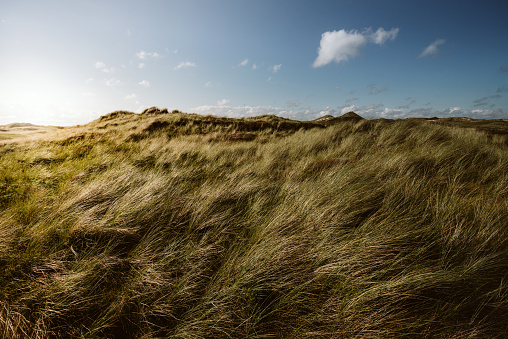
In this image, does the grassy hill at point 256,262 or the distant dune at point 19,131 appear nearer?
the grassy hill at point 256,262

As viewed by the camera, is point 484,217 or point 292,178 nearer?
point 484,217

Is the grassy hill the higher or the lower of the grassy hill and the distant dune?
the lower

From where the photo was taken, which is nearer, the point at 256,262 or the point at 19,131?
the point at 256,262

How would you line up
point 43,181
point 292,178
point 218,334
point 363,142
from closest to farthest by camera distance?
point 218,334
point 43,181
point 292,178
point 363,142

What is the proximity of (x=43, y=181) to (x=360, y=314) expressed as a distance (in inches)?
161

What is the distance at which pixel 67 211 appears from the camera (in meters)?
→ 1.92

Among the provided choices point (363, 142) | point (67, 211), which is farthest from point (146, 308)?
point (363, 142)

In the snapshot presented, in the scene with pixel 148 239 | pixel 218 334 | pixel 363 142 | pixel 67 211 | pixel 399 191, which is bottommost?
pixel 218 334

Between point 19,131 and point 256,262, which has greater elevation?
point 19,131

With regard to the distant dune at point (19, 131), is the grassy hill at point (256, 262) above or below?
below

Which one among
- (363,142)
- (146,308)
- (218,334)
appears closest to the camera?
(218,334)

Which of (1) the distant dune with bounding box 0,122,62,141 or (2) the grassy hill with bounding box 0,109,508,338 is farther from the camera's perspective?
(1) the distant dune with bounding box 0,122,62,141

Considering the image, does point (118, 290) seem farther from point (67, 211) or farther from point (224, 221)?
point (67, 211)

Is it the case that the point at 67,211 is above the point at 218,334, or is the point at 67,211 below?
above
